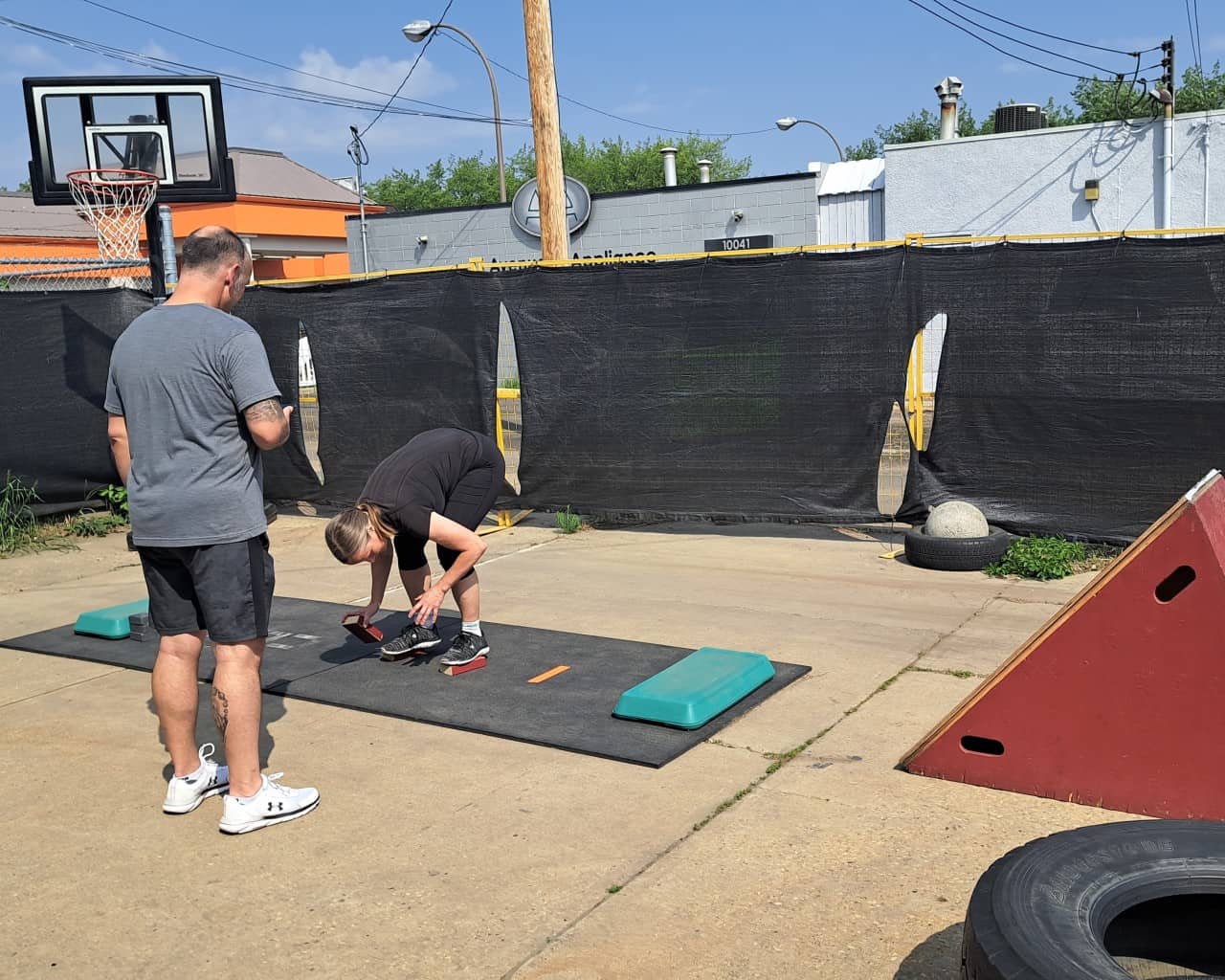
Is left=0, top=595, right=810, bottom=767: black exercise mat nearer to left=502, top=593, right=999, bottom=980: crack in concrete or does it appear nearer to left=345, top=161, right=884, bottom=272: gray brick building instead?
left=502, top=593, right=999, bottom=980: crack in concrete

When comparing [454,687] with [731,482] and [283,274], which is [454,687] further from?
[283,274]

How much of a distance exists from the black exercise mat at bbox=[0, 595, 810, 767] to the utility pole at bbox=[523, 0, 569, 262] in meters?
4.38

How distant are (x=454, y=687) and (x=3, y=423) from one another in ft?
19.6

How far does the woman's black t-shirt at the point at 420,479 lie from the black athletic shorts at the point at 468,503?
4 cm

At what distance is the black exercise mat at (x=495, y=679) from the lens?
4352 mm

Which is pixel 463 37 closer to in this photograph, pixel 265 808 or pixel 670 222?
pixel 670 222

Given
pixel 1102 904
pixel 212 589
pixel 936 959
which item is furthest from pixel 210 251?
pixel 1102 904

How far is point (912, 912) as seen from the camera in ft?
9.78

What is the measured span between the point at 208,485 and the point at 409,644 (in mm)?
1987

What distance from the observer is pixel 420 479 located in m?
4.77

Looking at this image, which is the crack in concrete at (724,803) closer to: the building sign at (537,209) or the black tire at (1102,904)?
the black tire at (1102,904)

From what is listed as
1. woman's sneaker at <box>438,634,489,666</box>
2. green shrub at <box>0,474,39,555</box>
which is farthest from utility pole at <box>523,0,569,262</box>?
woman's sneaker at <box>438,634,489,666</box>

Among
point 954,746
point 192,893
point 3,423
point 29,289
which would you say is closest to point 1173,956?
point 954,746

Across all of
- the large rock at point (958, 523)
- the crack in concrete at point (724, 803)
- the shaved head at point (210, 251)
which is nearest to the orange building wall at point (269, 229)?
the large rock at point (958, 523)
